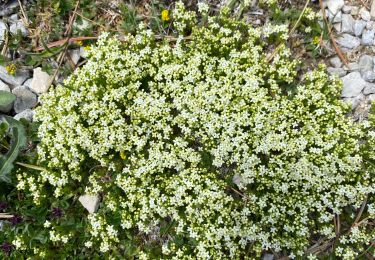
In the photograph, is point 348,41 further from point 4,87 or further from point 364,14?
point 4,87

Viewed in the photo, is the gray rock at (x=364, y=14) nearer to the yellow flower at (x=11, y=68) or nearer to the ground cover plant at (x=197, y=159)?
the ground cover plant at (x=197, y=159)

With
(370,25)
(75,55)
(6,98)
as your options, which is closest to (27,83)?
(6,98)

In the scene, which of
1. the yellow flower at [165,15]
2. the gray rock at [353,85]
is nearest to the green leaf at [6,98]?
the yellow flower at [165,15]

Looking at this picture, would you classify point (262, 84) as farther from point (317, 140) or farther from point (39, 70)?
point (39, 70)

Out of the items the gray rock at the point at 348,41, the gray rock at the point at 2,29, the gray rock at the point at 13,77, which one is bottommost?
the gray rock at the point at 13,77

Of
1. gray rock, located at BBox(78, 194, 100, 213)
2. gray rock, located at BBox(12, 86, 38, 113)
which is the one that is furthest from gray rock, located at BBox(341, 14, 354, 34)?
gray rock, located at BBox(12, 86, 38, 113)

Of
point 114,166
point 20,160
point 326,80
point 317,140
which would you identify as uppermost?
point 326,80

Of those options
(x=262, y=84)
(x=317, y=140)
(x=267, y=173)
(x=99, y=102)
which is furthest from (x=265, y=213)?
(x=99, y=102)
